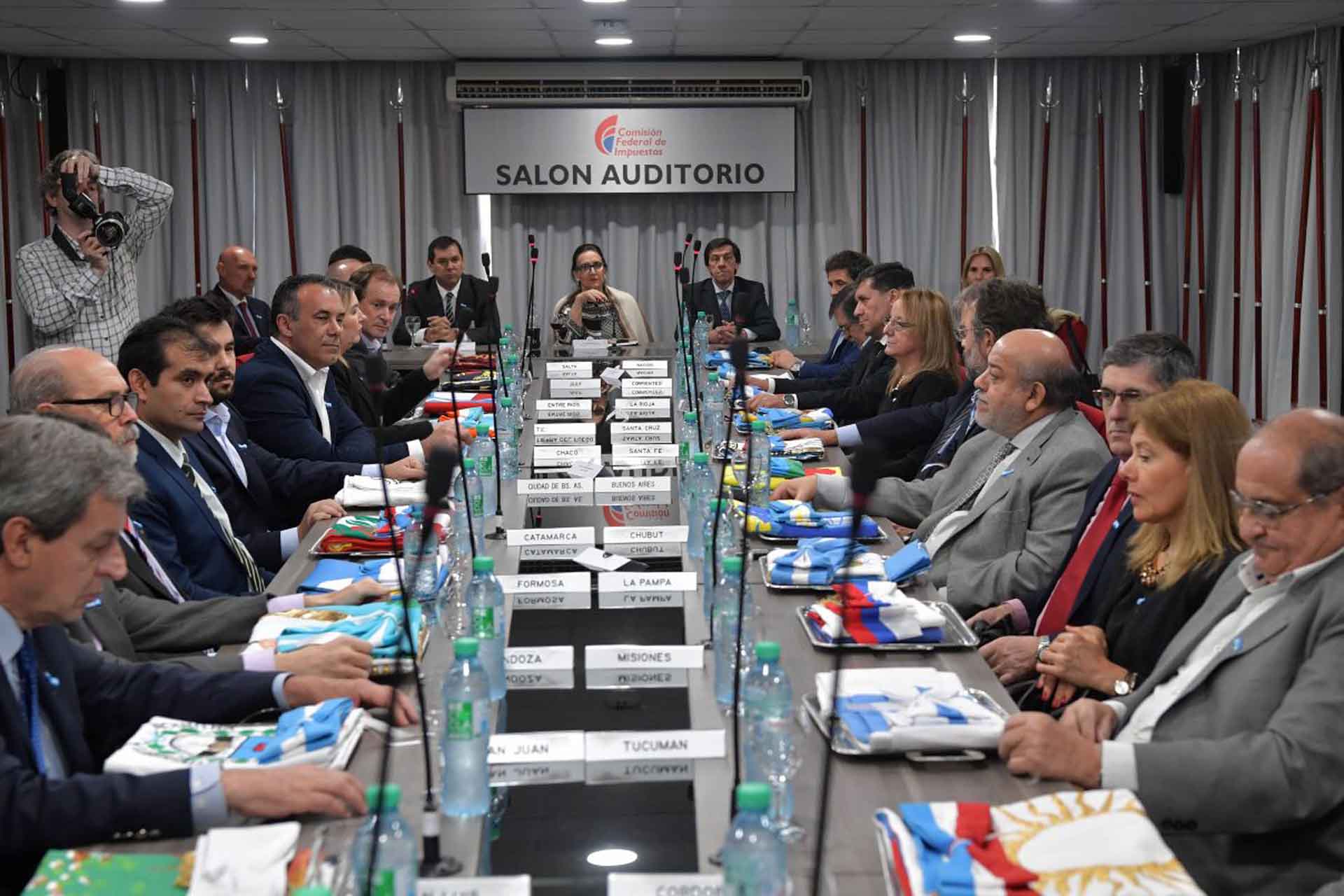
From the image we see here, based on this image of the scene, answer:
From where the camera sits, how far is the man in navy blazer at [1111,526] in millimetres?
2650

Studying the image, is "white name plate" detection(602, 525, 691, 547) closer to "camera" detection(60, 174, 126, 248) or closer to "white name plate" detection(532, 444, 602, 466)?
"white name plate" detection(532, 444, 602, 466)

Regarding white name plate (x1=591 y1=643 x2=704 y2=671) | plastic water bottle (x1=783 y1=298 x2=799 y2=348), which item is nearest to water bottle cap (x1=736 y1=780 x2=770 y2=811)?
white name plate (x1=591 y1=643 x2=704 y2=671)

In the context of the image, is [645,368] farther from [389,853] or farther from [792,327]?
[389,853]

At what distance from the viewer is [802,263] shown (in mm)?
8875

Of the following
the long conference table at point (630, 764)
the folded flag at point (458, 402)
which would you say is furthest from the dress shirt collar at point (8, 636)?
the folded flag at point (458, 402)

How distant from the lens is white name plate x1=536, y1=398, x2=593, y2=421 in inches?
188

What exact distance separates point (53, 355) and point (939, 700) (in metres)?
1.71

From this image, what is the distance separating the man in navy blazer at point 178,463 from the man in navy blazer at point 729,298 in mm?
4479

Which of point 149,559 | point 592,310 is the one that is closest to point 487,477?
point 149,559

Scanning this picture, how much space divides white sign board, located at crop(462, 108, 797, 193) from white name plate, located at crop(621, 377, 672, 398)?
3.36 meters

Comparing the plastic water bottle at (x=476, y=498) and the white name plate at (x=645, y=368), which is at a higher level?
the white name plate at (x=645, y=368)

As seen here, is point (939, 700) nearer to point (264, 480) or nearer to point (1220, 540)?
point (1220, 540)

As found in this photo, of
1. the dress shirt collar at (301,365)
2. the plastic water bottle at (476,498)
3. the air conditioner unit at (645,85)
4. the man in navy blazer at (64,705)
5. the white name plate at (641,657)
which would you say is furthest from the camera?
the air conditioner unit at (645,85)

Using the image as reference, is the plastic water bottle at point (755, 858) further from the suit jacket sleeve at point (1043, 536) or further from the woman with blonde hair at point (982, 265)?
the woman with blonde hair at point (982, 265)
